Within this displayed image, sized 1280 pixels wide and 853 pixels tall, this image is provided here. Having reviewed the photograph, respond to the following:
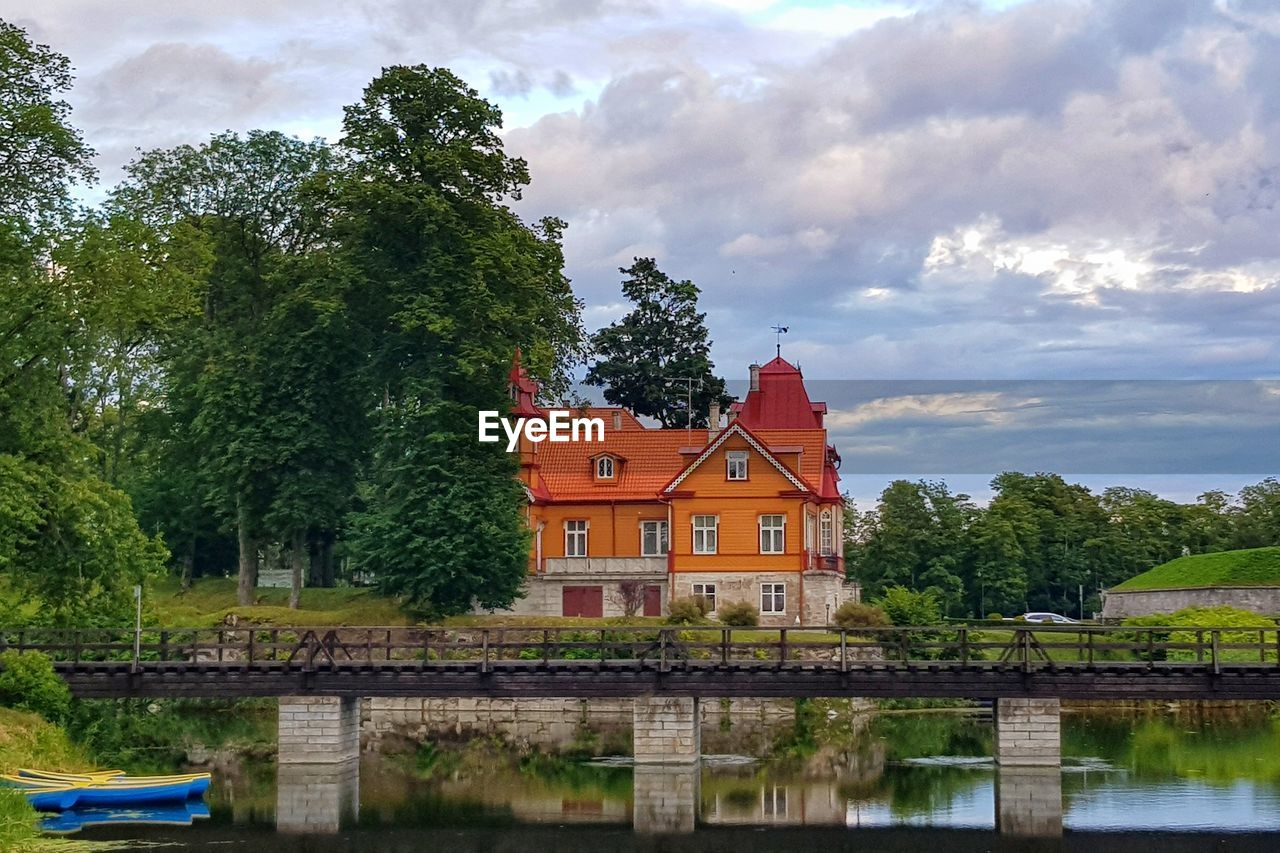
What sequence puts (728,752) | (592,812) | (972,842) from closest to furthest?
(972,842) → (592,812) → (728,752)

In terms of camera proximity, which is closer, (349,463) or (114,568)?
(114,568)

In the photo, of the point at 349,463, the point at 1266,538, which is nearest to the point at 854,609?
the point at 349,463

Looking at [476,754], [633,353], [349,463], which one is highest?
[633,353]

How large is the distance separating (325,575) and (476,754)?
26.0 meters

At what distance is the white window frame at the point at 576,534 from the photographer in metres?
60.8

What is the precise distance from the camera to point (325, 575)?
213 feet

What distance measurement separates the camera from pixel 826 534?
60.9 m

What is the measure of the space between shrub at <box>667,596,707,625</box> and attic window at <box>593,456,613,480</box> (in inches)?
Answer: 359

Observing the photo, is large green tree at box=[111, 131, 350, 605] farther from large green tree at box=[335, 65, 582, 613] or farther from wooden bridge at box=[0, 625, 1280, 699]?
wooden bridge at box=[0, 625, 1280, 699]

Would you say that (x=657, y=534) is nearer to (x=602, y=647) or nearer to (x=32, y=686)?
(x=602, y=647)

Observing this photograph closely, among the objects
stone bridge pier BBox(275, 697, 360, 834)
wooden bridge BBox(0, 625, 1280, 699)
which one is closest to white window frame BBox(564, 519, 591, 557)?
stone bridge pier BBox(275, 697, 360, 834)

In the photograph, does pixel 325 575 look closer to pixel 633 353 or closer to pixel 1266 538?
pixel 633 353

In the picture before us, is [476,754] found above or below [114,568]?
below

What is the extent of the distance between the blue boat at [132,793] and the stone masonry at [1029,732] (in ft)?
58.0
